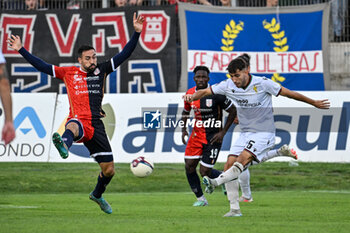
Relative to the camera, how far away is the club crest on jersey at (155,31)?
2105cm

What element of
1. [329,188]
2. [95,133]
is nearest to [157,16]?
[329,188]

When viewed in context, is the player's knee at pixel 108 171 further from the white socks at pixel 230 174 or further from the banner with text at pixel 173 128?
the banner with text at pixel 173 128

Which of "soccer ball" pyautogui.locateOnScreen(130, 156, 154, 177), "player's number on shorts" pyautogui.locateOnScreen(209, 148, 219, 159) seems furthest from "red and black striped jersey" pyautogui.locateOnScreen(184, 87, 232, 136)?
"soccer ball" pyautogui.locateOnScreen(130, 156, 154, 177)

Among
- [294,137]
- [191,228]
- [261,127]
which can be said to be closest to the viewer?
[191,228]

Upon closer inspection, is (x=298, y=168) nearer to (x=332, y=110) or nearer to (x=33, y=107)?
(x=332, y=110)

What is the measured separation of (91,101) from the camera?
11094mm

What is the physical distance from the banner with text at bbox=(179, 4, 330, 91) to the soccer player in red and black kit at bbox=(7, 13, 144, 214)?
32.5 feet

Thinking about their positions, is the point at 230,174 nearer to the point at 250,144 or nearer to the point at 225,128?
the point at 250,144

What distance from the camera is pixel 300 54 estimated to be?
21.2 m

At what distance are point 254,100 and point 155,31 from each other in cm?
1075

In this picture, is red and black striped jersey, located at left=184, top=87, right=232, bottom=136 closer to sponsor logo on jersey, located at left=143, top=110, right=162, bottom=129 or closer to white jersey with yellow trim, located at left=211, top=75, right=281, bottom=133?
white jersey with yellow trim, located at left=211, top=75, right=281, bottom=133

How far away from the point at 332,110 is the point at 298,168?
1.85m

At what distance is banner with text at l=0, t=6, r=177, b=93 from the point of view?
68.8ft

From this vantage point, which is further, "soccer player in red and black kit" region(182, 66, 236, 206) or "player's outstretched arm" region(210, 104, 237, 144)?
"soccer player in red and black kit" region(182, 66, 236, 206)
